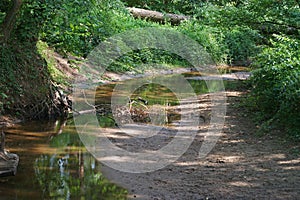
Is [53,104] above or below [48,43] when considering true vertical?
below

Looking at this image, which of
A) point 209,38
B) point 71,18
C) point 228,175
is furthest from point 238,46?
point 228,175

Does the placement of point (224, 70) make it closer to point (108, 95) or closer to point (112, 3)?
point (108, 95)

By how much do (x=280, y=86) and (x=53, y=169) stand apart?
13.6 ft

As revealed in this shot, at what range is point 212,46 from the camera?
857 inches

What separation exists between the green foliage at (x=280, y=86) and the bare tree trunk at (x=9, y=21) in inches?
190

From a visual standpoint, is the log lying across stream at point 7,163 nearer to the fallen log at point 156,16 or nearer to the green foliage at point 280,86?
the green foliage at point 280,86

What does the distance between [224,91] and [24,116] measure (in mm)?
6598

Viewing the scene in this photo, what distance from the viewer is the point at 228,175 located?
618cm

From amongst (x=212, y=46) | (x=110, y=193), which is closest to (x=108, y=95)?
(x=110, y=193)

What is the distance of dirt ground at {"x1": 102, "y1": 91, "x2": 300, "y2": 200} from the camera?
5504mm

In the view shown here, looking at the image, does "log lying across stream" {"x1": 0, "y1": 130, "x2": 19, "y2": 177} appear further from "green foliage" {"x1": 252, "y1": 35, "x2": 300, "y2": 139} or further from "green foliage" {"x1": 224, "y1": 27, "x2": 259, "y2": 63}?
"green foliage" {"x1": 224, "y1": 27, "x2": 259, "y2": 63}

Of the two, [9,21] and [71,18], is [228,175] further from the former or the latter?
[9,21]

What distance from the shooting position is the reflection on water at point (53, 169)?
556 centimetres

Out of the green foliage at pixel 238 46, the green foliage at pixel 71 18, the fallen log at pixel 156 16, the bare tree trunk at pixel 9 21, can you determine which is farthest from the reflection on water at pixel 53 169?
the green foliage at pixel 238 46
